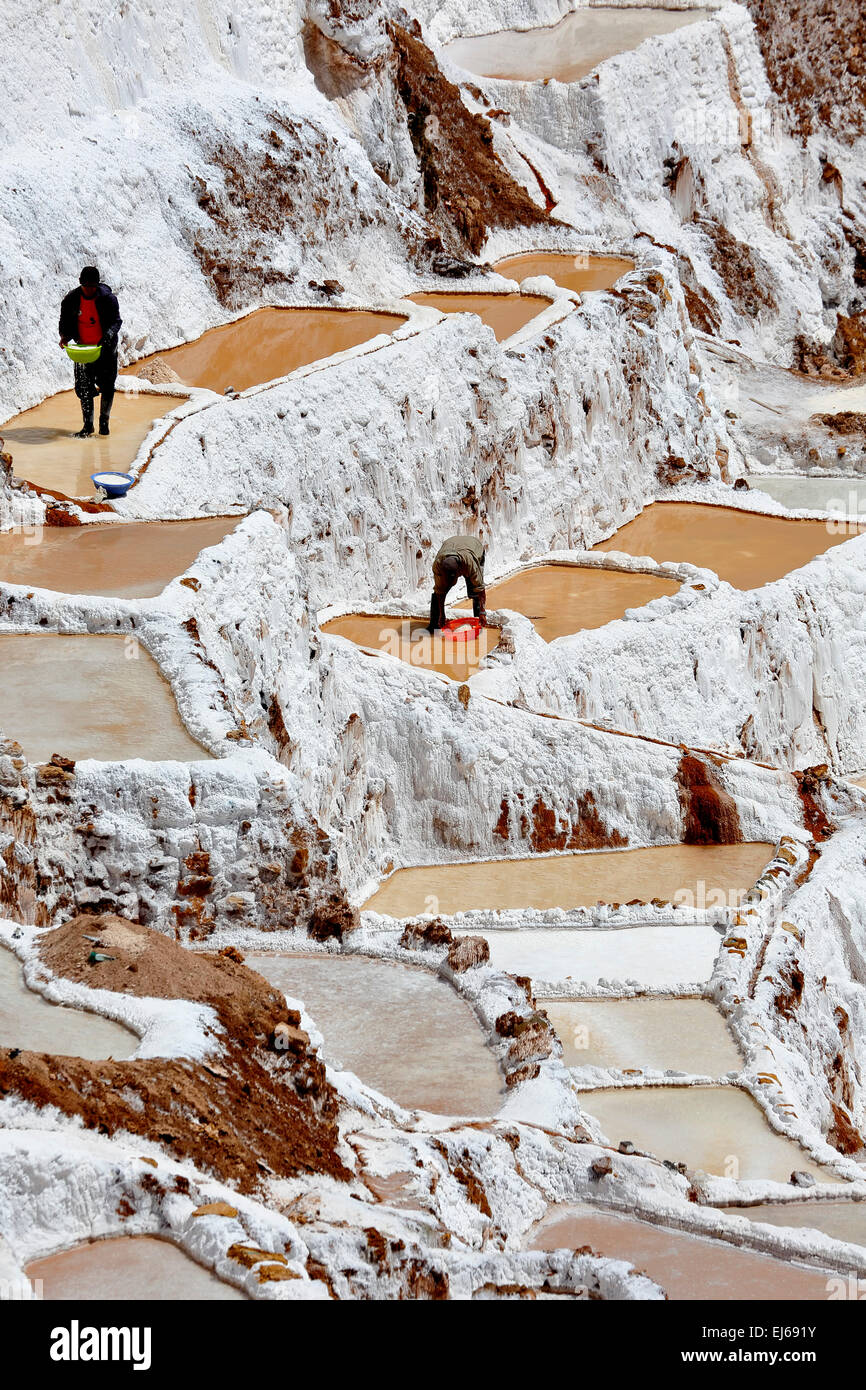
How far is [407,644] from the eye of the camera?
2036 cm

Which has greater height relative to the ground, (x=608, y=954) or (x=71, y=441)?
(x=71, y=441)

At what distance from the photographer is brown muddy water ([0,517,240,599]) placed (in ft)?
49.4

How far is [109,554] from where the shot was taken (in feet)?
52.7

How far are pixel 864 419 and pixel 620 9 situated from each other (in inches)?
592

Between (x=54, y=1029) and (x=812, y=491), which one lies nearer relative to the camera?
(x=54, y=1029)

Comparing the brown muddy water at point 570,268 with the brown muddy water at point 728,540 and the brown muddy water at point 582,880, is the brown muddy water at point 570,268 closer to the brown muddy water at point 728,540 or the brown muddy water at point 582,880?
the brown muddy water at point 728,540

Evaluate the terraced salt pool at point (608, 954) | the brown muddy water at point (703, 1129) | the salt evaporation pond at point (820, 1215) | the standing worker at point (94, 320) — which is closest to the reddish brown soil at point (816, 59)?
the standing worker at point (94, 320)

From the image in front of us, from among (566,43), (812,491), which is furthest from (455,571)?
(566,43)

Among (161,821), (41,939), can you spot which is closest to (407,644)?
(161,821)

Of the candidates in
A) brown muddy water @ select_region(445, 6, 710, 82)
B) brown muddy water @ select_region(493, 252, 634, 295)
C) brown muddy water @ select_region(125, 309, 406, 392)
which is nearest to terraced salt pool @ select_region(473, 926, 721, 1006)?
brown muddy water @ select_region(125, 309, 406, 392)

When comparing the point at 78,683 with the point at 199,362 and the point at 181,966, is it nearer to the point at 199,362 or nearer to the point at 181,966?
the point at 181,966

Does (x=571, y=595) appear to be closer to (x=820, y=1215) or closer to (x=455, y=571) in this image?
(x=455, y=571)

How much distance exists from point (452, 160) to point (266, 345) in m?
10.7

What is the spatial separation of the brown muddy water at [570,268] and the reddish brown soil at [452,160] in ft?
2.66
